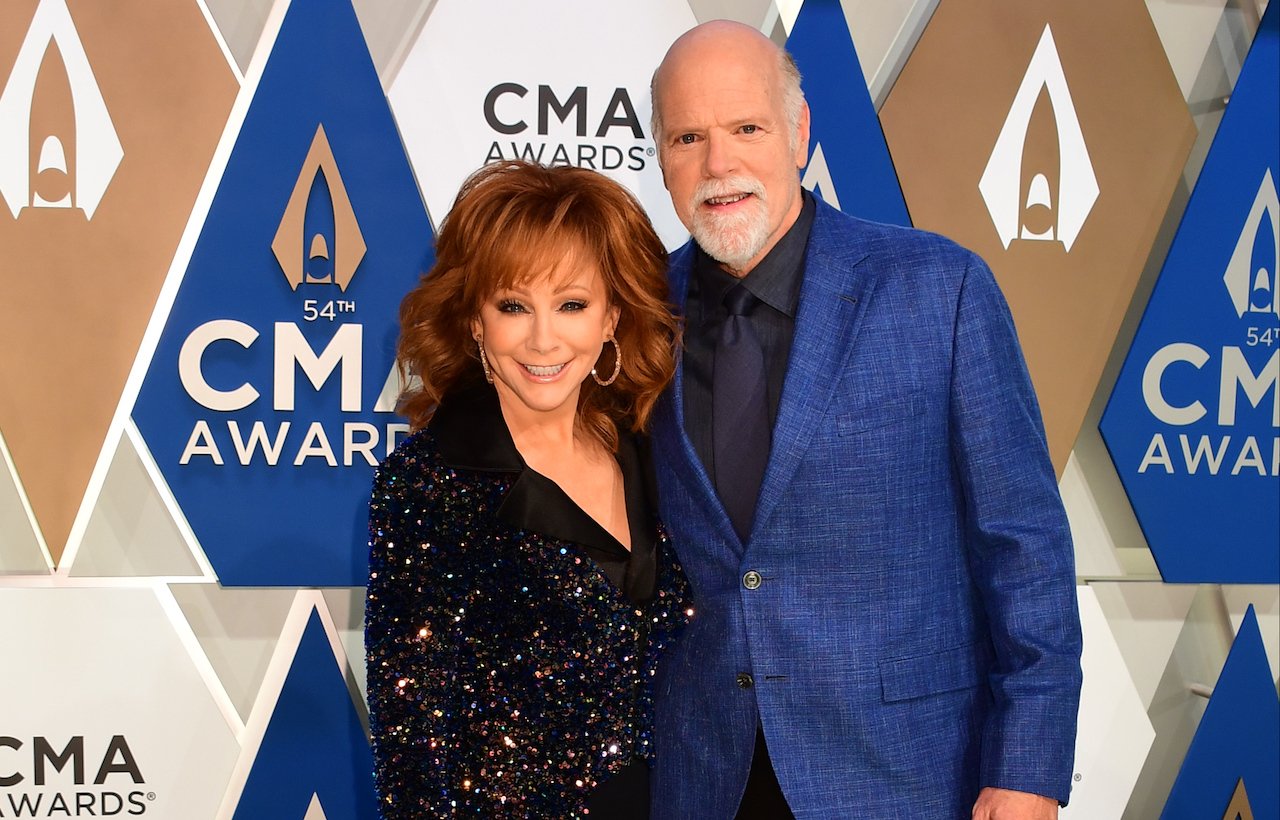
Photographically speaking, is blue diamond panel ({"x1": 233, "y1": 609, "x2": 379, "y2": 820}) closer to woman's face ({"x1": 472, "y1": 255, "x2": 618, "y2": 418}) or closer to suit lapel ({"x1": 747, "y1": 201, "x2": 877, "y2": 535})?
woman's face ({"x1": 472, "y1": 255, "x2": 618, "y2": 418})

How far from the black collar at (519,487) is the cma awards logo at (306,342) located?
911mm

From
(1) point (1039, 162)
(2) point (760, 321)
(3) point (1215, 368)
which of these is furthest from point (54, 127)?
(3) point (1215, 368)

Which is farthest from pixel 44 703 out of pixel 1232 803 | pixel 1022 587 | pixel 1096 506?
pixel 1232 803

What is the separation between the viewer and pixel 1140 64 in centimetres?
269

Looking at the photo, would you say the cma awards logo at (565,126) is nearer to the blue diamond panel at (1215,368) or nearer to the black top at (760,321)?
the black top at (760,321)

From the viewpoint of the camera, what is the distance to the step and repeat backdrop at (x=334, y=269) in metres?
2.39

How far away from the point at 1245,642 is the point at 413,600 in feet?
7.73

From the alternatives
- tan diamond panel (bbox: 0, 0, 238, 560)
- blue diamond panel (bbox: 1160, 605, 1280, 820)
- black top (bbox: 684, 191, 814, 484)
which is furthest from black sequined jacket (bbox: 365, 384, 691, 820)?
blue diamond panel (bbox: 1160, 605, 1280, 820)

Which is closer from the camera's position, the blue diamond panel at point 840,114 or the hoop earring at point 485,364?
the hoop earring at point 485,364

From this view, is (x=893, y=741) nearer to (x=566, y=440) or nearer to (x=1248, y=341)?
(x=566, y=440)

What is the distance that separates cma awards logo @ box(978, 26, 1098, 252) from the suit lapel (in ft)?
3.70

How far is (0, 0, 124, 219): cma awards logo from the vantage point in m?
2.35

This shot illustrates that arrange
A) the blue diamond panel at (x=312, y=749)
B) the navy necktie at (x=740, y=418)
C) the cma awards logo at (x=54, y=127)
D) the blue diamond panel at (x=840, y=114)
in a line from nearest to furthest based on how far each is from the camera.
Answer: the navy necktie at (x=740, y=418) < the cma awards logo at (x=54, y=127) < the blue diamond panel at (x=312, y=749) < the blue diamond panel at (x=840, y=114)

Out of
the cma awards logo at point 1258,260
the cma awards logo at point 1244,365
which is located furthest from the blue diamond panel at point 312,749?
the cma awards logo at point 1258,260
